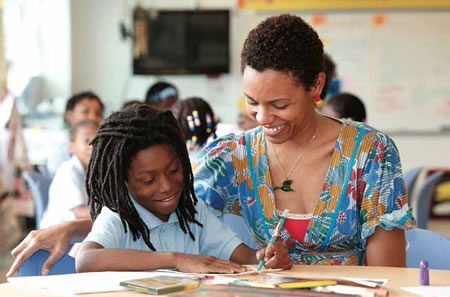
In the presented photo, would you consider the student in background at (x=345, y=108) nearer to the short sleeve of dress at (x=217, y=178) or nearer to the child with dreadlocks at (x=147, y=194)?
the short sleeve of dress at (x=217, y=178)

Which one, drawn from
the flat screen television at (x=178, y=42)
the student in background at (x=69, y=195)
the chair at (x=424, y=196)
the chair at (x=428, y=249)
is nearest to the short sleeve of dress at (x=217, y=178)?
the chair at (x=428, y=249)

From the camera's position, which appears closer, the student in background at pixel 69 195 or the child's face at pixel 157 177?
the child's face at pixel 157 177

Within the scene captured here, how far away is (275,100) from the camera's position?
1.88 metres

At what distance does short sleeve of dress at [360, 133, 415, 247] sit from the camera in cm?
194

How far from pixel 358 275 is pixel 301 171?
1.61ft

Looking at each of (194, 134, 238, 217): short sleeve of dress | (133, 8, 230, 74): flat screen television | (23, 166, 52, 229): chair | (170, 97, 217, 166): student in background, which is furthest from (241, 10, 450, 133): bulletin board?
(194, 134, 238, 217): short sleeve of dress

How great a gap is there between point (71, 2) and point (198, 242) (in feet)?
19.4

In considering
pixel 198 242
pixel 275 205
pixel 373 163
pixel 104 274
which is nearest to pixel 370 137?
pixel 373 163

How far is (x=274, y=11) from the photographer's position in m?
7.41

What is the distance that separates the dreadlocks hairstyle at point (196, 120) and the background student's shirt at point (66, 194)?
542mm

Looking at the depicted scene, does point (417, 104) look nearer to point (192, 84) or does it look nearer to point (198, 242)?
point (192, 84)

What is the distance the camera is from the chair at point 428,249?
6.57 ft

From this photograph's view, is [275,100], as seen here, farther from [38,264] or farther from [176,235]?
[38,264]

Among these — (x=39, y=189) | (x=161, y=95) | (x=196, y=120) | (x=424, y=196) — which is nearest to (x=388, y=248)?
(x=196, y=120)
